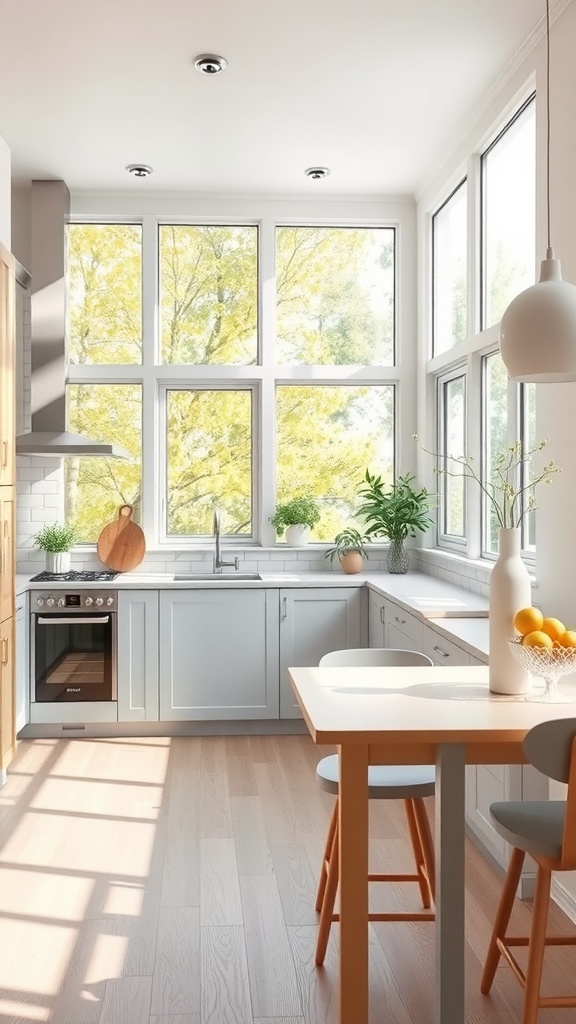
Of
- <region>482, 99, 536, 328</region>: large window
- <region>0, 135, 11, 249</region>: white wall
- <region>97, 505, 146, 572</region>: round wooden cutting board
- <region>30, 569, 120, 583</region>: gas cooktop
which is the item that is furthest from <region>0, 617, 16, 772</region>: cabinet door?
<region>482, 99, 536, 328</region>: large window

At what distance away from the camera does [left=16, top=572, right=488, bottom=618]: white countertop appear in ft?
15.1

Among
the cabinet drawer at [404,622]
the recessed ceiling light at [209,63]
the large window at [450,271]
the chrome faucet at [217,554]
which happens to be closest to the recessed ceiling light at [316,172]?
the large window at [450,271]

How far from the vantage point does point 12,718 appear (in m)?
4.58

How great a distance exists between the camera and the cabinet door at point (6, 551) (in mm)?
4340

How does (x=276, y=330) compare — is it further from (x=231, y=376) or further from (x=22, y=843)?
(x=22, y=843)

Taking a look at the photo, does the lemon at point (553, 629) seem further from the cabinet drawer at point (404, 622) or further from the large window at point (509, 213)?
the large window at point (509, 213)

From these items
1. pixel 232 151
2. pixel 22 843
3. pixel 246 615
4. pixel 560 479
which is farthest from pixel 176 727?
pixel 232 151

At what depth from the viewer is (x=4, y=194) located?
15.3 ft

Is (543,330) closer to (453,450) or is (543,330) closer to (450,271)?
(453,450)

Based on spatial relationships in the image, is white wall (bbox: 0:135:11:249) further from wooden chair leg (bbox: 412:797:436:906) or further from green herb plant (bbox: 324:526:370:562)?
wooden chair leg (bbox: 412:797:436:906)

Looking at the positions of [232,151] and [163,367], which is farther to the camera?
[163,367]

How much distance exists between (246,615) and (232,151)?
264 centimetres

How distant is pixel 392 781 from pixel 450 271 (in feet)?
12.2

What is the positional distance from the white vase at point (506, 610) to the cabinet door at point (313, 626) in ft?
9.67
